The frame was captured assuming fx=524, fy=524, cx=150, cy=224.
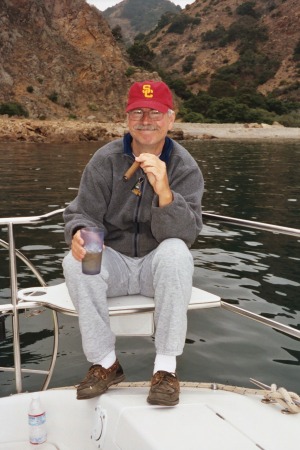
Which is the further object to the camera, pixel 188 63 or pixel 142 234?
pixel 188 63

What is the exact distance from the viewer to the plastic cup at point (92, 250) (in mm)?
2535

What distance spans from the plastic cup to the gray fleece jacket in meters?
0.34

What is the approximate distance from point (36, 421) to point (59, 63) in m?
54.3

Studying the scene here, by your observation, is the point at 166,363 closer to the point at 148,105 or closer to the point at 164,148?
the point at 164,148

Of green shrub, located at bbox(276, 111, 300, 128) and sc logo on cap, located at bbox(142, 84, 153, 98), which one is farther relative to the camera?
green shrub, located at bbox(276, 111, 300, 128)

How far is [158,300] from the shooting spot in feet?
8.41

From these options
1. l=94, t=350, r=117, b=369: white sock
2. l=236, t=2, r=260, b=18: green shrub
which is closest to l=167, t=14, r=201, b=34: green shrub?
l=236, t=2, r=260, b=18: green shrub

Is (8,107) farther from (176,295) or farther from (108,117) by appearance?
(176,295)

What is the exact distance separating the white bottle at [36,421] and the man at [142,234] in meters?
0.21

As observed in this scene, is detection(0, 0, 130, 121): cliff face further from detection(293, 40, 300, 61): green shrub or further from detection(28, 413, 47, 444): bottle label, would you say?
detection(293, 40, 300, 61): green shrub

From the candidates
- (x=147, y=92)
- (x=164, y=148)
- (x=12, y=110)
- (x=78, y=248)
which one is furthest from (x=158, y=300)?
(x=12, y=110)

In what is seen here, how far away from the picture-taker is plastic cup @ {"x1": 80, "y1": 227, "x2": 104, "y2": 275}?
254cm

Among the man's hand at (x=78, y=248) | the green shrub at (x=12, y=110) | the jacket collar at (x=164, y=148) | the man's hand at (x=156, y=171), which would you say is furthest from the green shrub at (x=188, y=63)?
the man's hand at (x=78, y=248)

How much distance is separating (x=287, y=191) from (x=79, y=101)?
40.8m
